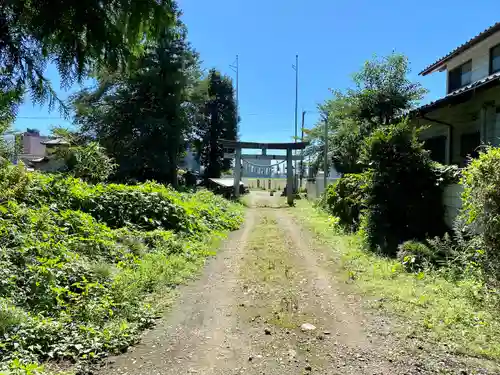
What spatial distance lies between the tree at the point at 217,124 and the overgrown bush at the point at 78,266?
27.2m

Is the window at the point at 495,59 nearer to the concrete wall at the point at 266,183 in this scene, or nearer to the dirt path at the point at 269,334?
the dirt path at the point at 269,334

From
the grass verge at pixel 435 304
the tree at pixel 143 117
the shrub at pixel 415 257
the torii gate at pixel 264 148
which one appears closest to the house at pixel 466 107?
the shrub at pixel 415 257

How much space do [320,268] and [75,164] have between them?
12.1m

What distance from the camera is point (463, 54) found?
13570mm

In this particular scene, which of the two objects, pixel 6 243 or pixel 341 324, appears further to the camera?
pixel 6 243

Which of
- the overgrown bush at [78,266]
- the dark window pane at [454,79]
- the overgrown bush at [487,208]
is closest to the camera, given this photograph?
the overgrown bush at [78,266]

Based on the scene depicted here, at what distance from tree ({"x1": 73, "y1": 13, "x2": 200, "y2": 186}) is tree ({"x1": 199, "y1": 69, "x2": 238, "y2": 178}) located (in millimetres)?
12783

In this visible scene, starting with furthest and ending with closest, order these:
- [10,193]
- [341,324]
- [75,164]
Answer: [75,164]
[10,193]
[341,324]

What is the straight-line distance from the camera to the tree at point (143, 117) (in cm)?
2228

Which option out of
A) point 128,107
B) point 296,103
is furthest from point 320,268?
point 296,103

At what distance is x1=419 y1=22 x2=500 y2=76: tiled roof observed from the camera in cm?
1154

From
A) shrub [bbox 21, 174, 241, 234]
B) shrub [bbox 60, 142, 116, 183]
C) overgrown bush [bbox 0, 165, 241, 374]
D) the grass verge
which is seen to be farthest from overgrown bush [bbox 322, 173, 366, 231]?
shrub [bbox 60, 142, 116, 183]

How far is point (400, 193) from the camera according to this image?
306 inches

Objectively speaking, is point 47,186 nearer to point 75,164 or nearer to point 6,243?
point 6,243
